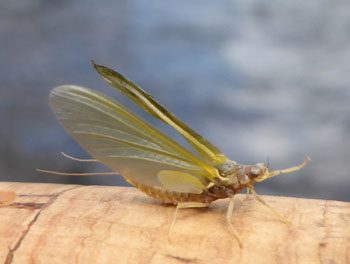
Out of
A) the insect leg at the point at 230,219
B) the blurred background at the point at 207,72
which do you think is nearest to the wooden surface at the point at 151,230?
the insect leg at the point at 230,219

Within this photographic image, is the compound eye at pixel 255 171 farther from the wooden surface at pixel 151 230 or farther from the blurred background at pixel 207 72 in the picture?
the blurred background at pixel 207 72

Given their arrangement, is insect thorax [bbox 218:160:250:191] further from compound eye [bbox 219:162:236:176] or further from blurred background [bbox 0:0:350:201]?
blurred background [bbox 0:0:350:201]

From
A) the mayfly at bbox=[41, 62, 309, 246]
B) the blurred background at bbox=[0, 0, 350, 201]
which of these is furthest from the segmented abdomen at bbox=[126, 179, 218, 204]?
the blurred background at bbox=[0, 0, 350, 201]

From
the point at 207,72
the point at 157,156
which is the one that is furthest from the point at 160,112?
the point at 207,72

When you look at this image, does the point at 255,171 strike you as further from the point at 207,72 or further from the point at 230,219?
the point at 207,72

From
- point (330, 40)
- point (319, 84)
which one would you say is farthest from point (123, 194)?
point (330, 40)

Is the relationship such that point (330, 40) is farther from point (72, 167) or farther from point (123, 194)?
point (123, 194)

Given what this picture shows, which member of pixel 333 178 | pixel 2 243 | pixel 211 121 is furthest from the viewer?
pixel 211 121
